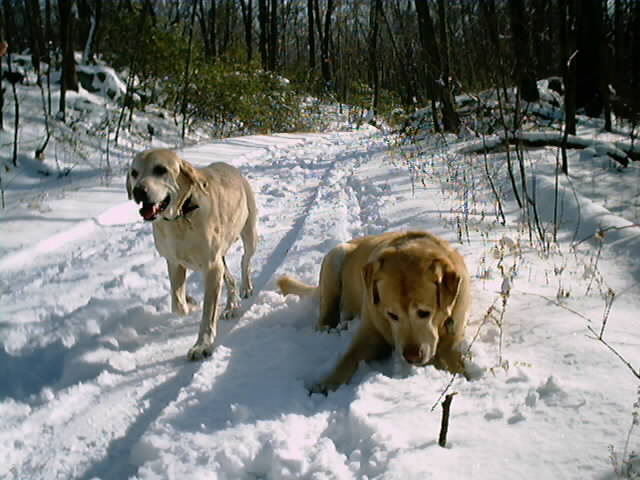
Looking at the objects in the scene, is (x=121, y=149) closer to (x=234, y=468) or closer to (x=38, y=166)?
(x=38, y=166)

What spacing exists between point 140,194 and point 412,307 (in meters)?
2.00

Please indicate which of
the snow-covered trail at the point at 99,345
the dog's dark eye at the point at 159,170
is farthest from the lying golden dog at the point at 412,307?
the dog's dark eye at the point at 159,170

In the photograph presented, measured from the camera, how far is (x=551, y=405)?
213 cm

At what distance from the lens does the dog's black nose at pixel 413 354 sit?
258cm

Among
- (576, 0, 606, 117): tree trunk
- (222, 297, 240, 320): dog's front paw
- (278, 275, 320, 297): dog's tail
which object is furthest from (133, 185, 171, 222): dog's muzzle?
(576, 0, 606, 117): tree trunk

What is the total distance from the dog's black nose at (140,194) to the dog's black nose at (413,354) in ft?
6.60

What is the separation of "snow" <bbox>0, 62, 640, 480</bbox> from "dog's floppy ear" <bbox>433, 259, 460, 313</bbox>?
1.11 ft

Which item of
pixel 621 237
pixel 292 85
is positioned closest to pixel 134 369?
pixel 621 237

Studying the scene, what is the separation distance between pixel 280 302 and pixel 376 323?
127 cm

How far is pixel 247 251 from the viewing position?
469 centimetres

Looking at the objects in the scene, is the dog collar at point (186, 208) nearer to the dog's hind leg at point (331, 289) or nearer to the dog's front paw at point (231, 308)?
the dog's front paw at point (231, 308)

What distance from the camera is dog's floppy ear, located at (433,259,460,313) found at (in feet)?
8.54

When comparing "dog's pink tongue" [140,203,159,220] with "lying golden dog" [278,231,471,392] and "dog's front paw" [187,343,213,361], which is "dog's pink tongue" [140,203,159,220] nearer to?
"dog's front paw" [187,343,213,361]

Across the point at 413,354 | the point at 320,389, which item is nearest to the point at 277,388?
the point at 320,389
